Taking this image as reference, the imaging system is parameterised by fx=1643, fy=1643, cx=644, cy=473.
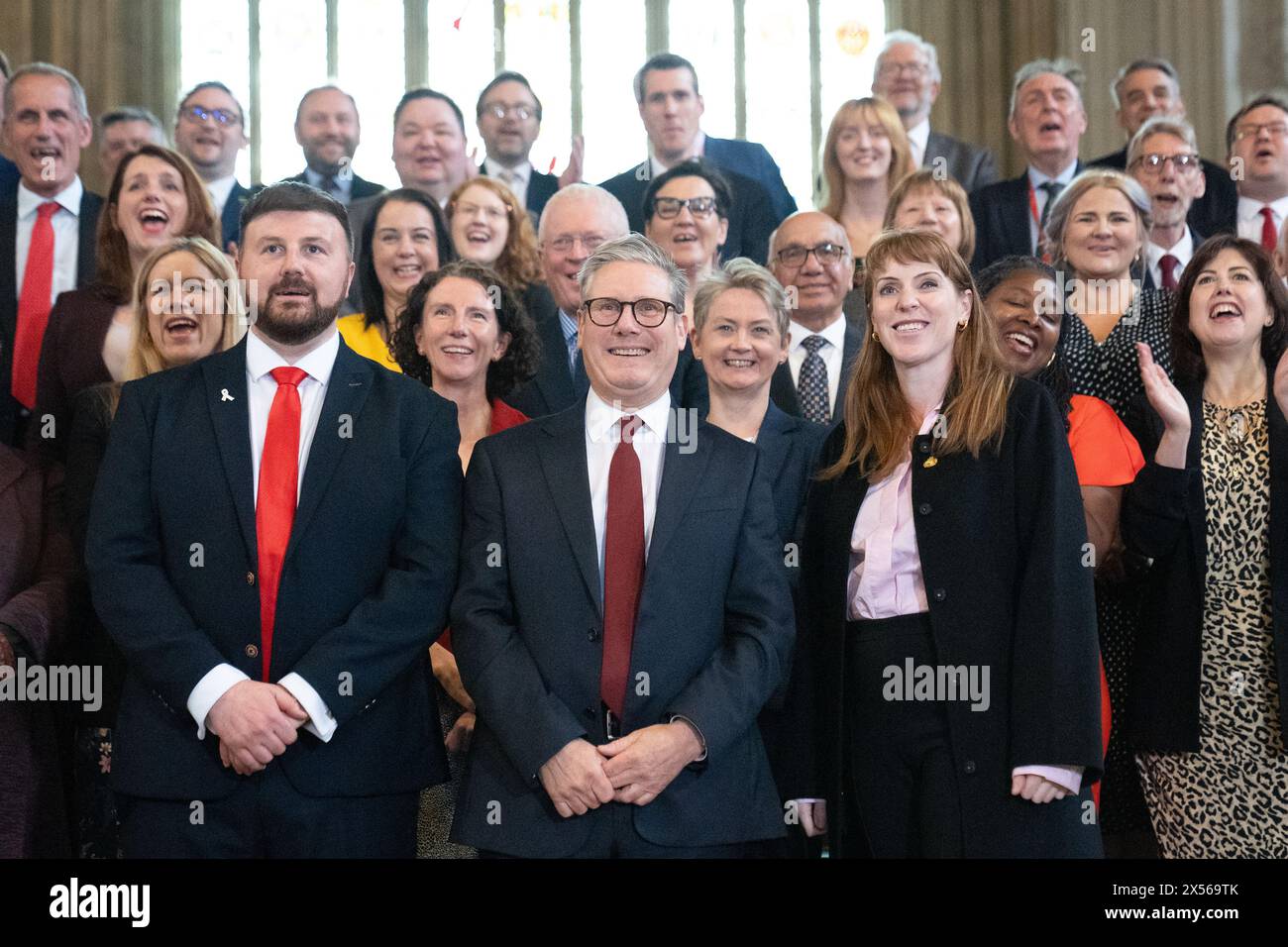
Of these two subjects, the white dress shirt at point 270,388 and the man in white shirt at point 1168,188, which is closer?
the white dress shirt at point 270,388

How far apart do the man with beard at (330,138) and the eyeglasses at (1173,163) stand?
3207 mm

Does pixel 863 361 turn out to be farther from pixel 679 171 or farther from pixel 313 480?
pixel 679 171

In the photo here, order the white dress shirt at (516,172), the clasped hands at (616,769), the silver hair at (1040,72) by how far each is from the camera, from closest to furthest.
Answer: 1. the clasped hands at (616,769)
2. the silver hair at (1040,72)
3. the white dress shirt at (516,172)

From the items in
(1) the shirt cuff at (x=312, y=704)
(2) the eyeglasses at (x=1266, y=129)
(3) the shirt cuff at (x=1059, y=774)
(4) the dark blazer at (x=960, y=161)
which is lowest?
(3) the shirt cuff at (x=1059, y=774)

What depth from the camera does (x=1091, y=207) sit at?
5.21 m

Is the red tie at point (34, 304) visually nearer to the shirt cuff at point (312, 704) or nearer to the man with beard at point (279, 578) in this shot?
the man with beard at point (279, 578)

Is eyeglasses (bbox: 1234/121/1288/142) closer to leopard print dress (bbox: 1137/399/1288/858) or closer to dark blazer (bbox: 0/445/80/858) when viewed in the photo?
leopard print dress (bbox: 1137/399/1288/858)

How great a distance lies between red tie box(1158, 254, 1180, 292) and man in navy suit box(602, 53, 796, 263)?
1.49m

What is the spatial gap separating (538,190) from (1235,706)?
4.20 m

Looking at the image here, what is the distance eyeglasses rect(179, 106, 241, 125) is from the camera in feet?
23.7

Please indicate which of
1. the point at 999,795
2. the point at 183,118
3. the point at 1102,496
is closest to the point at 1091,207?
the point at 1102,496

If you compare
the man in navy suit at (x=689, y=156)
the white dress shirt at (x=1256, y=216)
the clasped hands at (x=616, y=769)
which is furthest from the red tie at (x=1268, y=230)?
the clasped hands at (x=616, y=769)

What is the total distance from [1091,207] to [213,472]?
3.01 metres

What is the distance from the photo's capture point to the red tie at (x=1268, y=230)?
651 cm
